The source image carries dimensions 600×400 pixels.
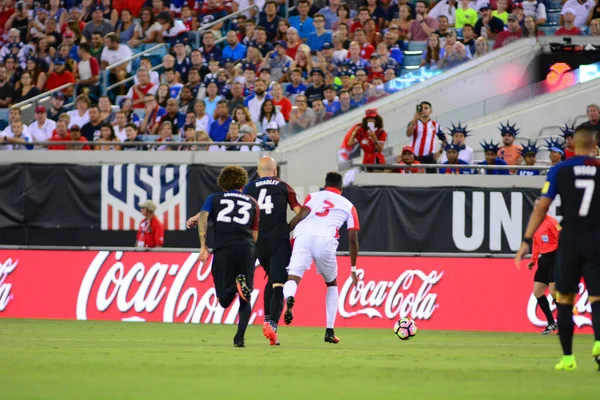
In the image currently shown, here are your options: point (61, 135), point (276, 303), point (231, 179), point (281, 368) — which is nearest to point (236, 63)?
point (61, 135)

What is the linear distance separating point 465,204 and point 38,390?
1489cm

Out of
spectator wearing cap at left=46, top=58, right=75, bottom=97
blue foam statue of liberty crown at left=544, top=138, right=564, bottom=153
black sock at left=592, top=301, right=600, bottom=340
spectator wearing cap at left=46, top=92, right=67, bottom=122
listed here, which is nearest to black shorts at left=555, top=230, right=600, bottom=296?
black sock at left=592, top=301, right=600, bottom=340

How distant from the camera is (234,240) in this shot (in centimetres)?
1396

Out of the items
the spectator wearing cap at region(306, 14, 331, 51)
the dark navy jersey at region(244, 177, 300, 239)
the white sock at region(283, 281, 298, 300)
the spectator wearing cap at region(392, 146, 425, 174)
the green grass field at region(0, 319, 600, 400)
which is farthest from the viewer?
the spectator wearing cap at region(306, 14, 331, 51)

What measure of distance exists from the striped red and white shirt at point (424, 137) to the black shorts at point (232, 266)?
9617 mm

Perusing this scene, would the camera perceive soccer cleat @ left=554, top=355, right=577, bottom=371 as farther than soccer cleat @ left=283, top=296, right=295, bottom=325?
No

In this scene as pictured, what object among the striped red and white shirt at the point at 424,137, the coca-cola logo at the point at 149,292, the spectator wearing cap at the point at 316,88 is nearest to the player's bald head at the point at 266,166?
the coca-cola logo at the point at 149,292

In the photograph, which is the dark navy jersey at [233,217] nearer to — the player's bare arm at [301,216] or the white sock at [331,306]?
the player's bare arm at [301,216]

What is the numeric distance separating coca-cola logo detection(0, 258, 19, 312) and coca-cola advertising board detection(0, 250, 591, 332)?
0.02m

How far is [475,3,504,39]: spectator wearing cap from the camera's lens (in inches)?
1027

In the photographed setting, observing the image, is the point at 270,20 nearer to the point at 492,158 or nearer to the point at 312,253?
the point at 492,158

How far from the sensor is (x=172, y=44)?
2833 centimetres

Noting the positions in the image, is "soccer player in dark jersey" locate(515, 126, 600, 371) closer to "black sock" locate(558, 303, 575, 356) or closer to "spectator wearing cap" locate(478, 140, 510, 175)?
"black sock" locate(558, 303, 575, 356)

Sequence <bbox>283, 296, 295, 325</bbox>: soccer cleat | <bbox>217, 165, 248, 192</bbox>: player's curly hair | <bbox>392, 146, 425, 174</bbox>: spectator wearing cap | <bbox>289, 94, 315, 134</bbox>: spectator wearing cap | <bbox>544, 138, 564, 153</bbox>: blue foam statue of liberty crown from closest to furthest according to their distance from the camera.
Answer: <bbox>217, 165, 248, 192</bbox>: player's curly hair < <bbox>283, 296, 295, 325</bbox>: soccer cleat < <bbox>544, 138, 564, 153</bbox>: blue foam statue of liberty crown < <bbox>392, 146, 425, 174</bbox>: spectator wearing cap < <bbox>289, 94, 315, 134</bbox>: spectator wearing cap
